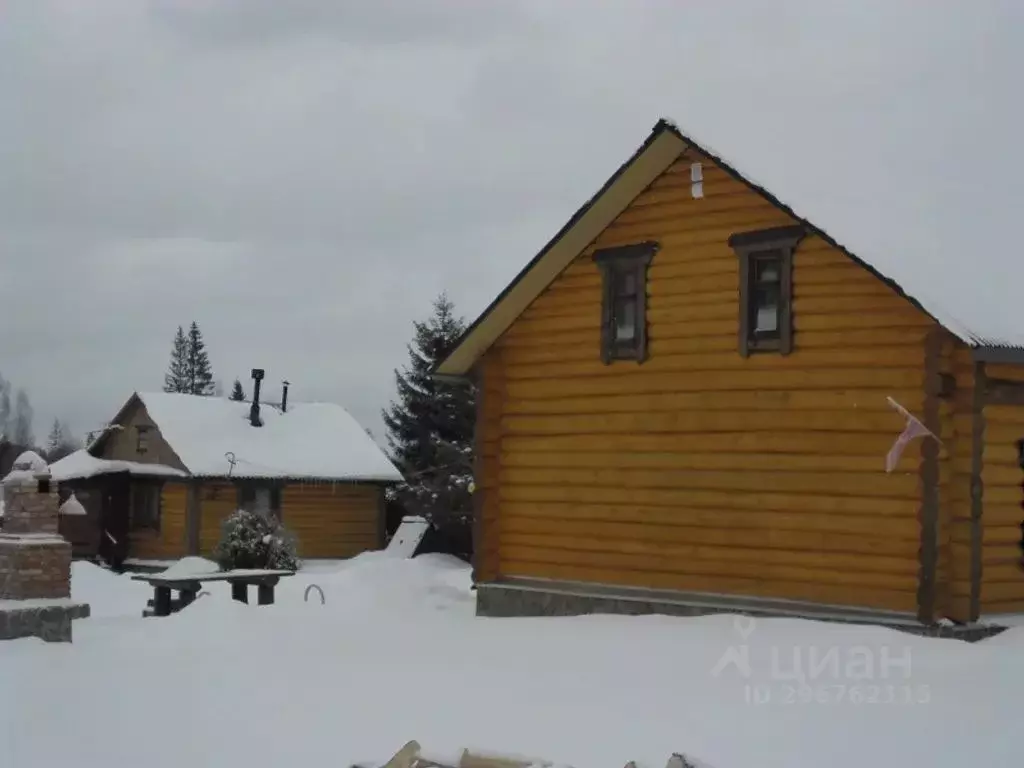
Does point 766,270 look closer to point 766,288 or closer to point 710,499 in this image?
point 766,288

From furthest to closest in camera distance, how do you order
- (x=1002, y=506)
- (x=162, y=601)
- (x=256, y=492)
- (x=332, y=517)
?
(x=332, y=517)
(x=256, y=492)
(x=162, y=601)
(x=1002, y=506)

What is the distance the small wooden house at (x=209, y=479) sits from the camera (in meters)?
31.9

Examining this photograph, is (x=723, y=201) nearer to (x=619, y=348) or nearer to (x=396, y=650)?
(x=619, y=348)

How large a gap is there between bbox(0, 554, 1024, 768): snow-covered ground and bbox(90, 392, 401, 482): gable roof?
18106 millimetres

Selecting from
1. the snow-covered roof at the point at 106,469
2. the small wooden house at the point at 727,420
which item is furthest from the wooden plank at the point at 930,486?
the snow-covered roof at the point at 106,469

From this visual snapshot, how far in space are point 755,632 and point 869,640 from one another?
1332 mm

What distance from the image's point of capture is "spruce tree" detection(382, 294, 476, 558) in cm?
3062

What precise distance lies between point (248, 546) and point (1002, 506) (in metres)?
15.6

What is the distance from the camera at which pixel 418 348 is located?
38219 mm

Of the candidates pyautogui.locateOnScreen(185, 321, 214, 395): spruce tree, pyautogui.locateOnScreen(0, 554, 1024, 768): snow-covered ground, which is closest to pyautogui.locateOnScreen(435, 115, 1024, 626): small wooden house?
pyautogui.locateOnScreen(0, 554, 1024, 768): snow-covered ground

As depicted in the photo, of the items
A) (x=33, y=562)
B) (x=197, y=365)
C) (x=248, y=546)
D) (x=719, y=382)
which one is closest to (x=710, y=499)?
(x=719, y=382)

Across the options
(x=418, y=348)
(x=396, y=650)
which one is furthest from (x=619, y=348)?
(x=418, y=348)

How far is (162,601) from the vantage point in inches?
758

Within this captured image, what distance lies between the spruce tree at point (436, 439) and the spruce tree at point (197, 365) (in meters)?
Answer: 46.2
